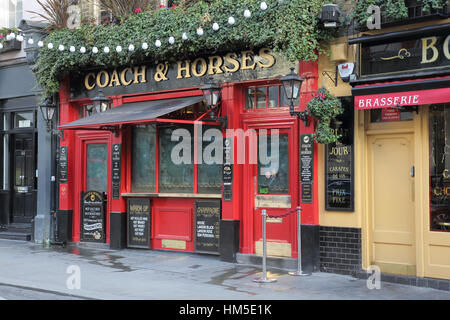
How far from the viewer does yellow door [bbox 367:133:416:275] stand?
920 centimetres

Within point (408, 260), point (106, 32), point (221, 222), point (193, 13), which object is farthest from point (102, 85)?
point (408, 260)

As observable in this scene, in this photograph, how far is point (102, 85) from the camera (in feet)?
43.5

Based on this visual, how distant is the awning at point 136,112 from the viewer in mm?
10722

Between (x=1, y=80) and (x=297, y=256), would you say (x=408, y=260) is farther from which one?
(x=1, y=80)

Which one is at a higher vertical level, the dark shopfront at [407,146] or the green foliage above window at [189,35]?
the green foliage above window at [189,35]

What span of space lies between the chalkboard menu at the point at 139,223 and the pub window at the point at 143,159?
→ 334 millimetres

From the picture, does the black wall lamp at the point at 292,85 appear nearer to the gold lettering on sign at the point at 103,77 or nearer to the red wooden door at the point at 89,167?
the gold lettering on sign at the point at 103,77

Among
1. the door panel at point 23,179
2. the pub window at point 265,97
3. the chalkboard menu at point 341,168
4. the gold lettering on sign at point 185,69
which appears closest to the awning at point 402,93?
the chalkboard menu at point 341,168

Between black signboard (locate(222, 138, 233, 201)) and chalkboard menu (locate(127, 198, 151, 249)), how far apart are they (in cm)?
223

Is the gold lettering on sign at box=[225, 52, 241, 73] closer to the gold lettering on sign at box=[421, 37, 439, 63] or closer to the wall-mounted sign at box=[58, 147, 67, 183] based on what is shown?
the gold lettering on sign at box=[421, 37, 439, 63]

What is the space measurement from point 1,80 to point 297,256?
9.77 metres

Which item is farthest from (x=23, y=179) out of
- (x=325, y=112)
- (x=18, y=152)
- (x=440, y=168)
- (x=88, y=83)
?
(x=440, y=168)

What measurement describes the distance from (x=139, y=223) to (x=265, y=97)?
407 centimetres
